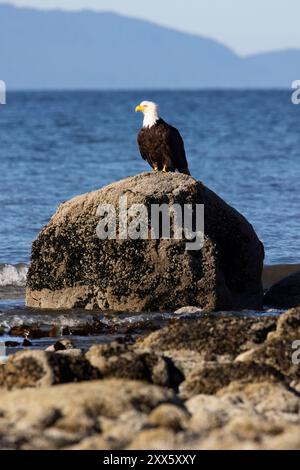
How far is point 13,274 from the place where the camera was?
42.5 ft

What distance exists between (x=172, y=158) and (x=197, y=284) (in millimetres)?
2185

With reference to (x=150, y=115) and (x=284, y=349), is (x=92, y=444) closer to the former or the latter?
(x=284, y=349)

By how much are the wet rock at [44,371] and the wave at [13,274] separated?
554cm

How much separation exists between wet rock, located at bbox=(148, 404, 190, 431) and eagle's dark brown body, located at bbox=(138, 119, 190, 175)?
5.99 meters

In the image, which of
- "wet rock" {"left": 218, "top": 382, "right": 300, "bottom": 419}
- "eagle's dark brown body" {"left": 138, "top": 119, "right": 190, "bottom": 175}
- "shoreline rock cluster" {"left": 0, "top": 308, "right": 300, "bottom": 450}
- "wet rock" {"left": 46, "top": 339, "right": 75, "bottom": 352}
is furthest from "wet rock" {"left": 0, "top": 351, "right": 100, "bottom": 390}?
"eagle's dark brown body" {"left": 138, "top": 119, "right": 190, "bottom": 175}

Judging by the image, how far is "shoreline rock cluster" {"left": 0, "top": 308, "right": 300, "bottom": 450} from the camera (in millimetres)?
6113

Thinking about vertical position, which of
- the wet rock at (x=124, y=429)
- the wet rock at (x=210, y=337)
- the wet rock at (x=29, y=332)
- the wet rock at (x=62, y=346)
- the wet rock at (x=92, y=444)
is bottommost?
the wet rock at (x=92, y=444)

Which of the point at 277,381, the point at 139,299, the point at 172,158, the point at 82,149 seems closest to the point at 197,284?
the point at 139,299

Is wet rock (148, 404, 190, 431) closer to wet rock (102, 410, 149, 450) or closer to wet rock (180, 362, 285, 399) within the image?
wet rock (102, 410, 149, 450)

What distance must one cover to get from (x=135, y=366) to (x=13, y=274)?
6.15 meters

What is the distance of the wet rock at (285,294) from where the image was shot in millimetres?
10982

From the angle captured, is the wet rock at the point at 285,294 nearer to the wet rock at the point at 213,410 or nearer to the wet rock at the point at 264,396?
the wet rock at the point at 264,396

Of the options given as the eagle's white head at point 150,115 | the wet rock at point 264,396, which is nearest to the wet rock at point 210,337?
the wet rock at point 264,396
